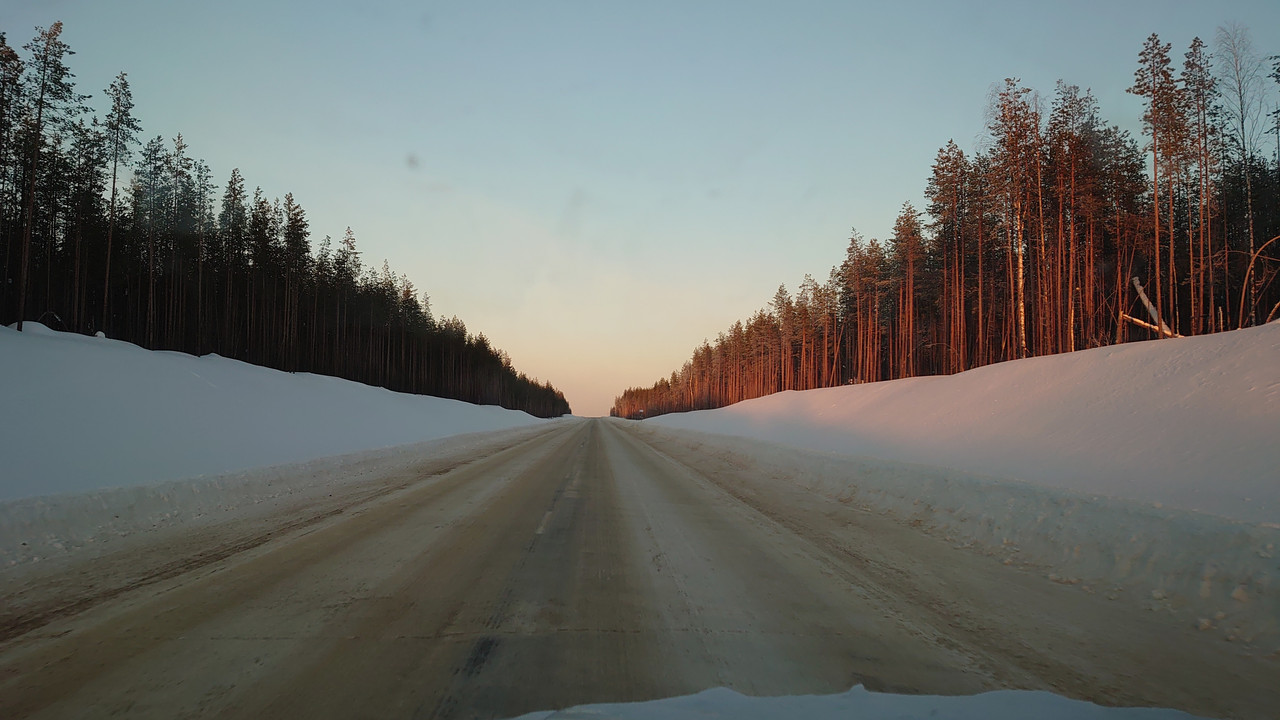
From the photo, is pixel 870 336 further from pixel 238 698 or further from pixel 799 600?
pixel 238 698

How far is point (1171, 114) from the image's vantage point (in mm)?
21578

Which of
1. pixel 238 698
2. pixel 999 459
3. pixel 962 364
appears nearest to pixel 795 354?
pixel 962 364

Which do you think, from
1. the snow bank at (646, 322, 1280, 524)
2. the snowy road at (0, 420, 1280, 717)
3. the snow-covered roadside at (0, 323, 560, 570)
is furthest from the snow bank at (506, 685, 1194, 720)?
the snow bank at (646, 322, 1280, 524)

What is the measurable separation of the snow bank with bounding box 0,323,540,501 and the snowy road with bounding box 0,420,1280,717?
5145 mm

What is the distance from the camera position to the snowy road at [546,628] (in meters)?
2.67

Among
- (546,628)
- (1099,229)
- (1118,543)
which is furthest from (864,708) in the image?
(1099,229)

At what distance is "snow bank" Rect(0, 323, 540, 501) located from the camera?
33.1ft

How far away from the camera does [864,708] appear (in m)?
2.40

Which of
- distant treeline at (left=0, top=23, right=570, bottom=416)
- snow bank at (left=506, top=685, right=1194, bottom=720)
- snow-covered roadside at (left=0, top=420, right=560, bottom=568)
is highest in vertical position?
distant treeline at (left=0, top=23, right=570, bottom=416)

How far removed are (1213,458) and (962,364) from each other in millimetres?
21131

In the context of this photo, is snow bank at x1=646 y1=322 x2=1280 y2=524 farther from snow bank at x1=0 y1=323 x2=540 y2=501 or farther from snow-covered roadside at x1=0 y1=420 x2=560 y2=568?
snow bank at x1=0 y1=323 x2=540 y2=501

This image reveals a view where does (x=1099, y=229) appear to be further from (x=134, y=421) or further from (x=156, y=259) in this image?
(x=156, y=259)

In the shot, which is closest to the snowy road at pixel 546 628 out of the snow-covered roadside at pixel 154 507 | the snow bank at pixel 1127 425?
the snow-covered roadside at pixel 154 507

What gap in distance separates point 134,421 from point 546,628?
1659 centimetres
